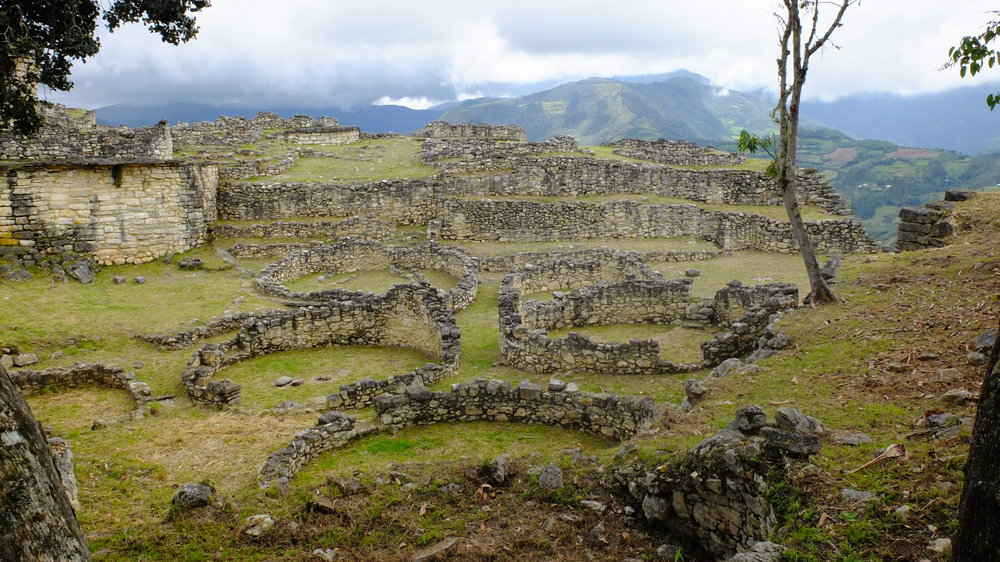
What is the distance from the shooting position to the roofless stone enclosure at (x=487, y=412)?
990 cm

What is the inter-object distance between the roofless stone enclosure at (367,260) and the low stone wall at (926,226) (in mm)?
14008

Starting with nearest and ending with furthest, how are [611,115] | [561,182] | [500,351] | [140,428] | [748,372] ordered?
[748,372] < [140,428] < [500,351] < [561,182] < [611,115]

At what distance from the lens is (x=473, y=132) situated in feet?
153

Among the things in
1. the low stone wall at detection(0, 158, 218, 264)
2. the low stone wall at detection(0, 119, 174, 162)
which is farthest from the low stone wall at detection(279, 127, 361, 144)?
the low stone wall at detection(0, 158, 218, 264)

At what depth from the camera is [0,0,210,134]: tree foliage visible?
343 inches

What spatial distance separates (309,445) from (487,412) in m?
3.12

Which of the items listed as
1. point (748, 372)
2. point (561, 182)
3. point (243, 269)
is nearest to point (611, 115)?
point (561, 182)

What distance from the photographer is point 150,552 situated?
20.6 ft

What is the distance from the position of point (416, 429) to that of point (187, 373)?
17.3 ft

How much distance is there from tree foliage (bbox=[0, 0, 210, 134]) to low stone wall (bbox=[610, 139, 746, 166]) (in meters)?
30.4

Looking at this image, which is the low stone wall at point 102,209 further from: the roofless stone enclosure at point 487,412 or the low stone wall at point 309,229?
the roofless stone enclosure at point 487,412

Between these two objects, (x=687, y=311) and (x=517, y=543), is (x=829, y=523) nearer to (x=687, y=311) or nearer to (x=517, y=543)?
(x=517, y=543)

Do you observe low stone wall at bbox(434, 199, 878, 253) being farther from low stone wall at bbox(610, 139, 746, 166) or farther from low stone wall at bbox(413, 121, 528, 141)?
low stone wall at bbox(413, 121, 528, 141)

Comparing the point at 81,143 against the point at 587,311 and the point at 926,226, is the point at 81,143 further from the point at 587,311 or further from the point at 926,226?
the point at 926,226
